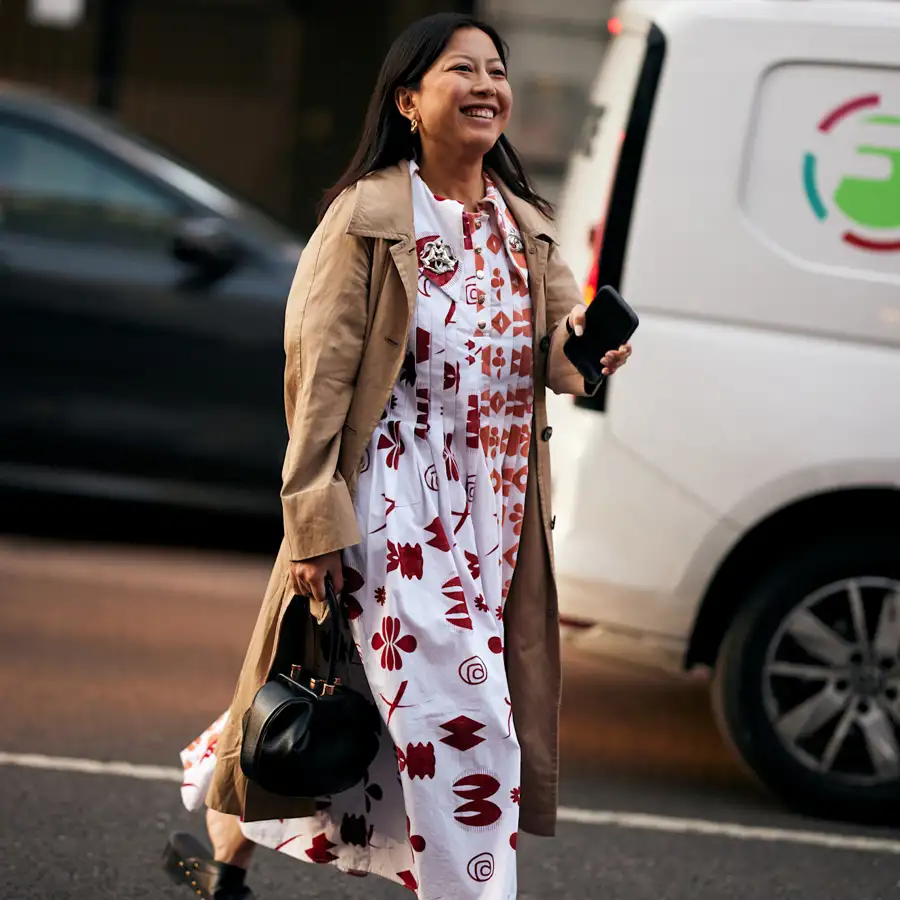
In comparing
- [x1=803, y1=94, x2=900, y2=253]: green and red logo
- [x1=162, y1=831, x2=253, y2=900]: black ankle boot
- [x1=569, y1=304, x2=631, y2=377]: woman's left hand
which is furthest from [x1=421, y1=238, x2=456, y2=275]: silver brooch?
[x1=803, y1=94, x2=900, y2=253]: green and red logo

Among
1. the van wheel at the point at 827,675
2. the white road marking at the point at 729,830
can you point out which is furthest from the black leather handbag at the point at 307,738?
the van wheel at the point at 827,675

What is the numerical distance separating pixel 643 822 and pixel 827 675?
0.60 metres

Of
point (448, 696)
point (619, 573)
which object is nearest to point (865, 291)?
point (619, 573)

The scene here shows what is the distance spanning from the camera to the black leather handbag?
3.22 metres

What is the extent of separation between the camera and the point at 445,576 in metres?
3.31

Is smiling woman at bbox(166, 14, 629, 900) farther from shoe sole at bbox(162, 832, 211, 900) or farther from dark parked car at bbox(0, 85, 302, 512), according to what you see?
dark parked car at bbox(0, 85, 302, 512)

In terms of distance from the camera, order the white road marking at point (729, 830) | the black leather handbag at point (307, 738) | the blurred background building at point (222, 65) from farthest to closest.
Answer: the blurred background building at point (222, 65)
the white road marking at point (729, 830)
the black leather handbag at point (307, 738)

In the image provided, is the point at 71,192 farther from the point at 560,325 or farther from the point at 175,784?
the point at 560,325

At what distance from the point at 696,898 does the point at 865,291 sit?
1.59 metres

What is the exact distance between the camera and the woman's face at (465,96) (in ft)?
10.9

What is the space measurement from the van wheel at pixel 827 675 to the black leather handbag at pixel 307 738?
5.76 ft

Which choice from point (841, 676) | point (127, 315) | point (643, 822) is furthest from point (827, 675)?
point (127, 315)

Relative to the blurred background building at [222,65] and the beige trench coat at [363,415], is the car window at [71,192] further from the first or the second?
the blurred background building at [222,65]

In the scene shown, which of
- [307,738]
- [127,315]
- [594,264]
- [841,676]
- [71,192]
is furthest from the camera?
[71,192]
